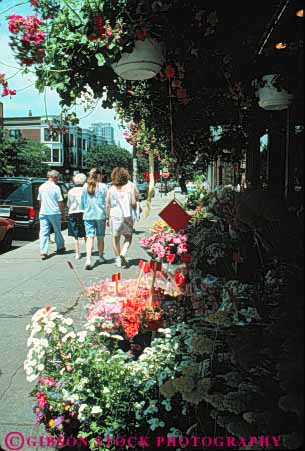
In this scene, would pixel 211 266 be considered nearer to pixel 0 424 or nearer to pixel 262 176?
pixel 0 424

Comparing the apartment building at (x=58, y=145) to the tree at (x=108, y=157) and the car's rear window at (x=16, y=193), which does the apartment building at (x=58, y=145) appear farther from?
the car's rear window at (x=16, y=193)

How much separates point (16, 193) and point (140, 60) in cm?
1105

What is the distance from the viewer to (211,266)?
442cm

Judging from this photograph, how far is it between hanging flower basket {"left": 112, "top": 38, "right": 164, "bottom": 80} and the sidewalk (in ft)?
7.23

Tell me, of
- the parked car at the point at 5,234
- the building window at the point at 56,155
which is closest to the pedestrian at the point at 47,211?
the parked car at the point at 5,234

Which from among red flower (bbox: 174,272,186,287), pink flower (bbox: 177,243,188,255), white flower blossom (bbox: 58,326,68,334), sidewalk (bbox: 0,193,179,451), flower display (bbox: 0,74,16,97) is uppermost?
flower display (bbox: 0,74,16,97)

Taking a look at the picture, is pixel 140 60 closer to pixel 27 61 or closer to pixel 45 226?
pixel 27 61

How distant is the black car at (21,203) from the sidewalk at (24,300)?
2.11 m

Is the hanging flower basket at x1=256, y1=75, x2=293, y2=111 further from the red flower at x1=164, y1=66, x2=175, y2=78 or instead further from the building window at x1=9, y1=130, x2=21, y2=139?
the building window at x1=9, y1=130, x2=21, y2=139

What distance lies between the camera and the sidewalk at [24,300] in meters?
3.14

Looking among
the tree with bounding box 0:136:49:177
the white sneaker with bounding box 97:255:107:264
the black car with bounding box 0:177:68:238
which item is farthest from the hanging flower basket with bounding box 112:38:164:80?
the tree with bounding box 0:136:49:177

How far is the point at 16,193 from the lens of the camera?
13.4 metres

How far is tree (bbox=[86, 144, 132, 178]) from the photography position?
71438mm

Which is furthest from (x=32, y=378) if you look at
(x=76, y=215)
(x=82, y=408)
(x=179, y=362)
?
(x=76, y=215)
